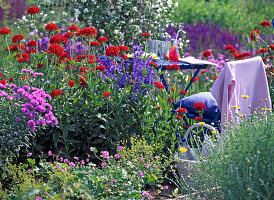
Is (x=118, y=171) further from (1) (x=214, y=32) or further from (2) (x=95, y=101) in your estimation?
(1) (x=214, y=32)

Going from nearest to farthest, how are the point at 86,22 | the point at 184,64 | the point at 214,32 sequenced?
1. the point at 184,64
2. the point at 86,22
3. the point at 214,32

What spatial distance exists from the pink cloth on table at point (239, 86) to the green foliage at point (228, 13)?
240 inches

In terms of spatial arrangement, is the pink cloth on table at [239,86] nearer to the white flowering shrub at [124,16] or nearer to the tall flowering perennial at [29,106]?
the tall flowering perennial at [29,106]

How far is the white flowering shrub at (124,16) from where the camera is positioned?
16.3ft

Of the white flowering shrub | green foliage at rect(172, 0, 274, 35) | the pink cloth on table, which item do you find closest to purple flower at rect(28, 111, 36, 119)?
the pink cloth on table

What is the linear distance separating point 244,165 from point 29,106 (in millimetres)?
1487

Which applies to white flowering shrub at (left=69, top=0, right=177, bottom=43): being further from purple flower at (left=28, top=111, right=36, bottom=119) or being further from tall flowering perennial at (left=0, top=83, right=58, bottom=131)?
purple flower at (left=28, top=111, right=36, bottom=119)

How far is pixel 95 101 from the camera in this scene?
3.23m

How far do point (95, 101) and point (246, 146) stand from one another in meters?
1.41

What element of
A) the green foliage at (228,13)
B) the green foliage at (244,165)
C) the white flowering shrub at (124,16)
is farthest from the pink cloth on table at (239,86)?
the green foliage at (228,13)

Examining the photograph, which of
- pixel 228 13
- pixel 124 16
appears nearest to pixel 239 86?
pixel 124 16

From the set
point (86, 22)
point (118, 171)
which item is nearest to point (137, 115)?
point (118, 171)

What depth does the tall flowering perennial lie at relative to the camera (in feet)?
9.02

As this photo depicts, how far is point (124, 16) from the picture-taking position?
17.0 feet
